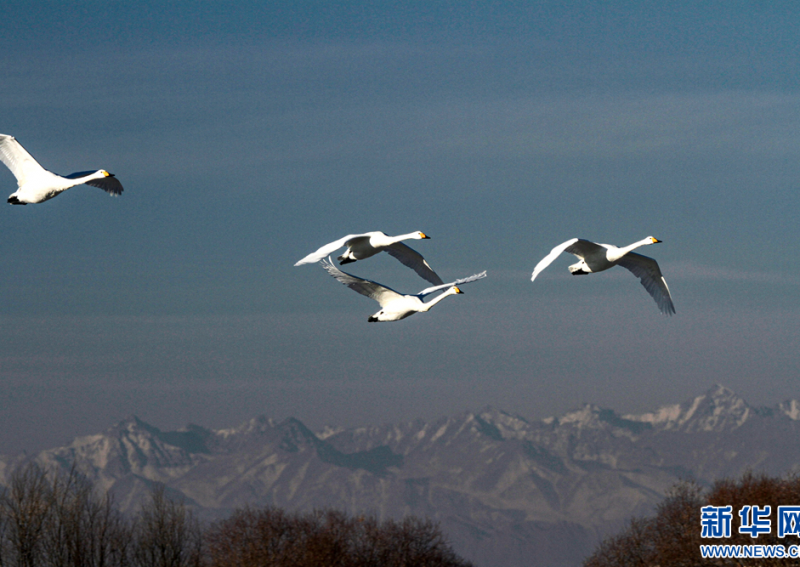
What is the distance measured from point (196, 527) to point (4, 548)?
2978 cm

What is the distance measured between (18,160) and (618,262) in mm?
27797

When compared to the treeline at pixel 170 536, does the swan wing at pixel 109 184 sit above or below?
above

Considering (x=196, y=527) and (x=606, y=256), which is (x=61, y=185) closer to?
(x=606, y=256)

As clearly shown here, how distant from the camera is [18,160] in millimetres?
45719

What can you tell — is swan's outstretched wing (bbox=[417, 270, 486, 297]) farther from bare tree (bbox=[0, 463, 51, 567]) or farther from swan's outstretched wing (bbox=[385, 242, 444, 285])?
bare tree (bbox=[0, 463, 51, 567])

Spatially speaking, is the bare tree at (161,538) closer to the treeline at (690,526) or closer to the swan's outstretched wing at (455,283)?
the treeline at (690,526)

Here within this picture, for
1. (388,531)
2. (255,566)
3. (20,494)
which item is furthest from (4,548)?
(388,531)

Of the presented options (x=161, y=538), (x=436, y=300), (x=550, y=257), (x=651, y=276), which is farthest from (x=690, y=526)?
(x=550, y=257)

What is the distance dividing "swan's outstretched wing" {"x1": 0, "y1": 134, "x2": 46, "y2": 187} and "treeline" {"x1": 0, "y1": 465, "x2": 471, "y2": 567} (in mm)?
64032

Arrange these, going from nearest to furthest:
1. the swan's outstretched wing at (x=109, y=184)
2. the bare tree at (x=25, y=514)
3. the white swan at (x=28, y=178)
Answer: the white swan at (x=28, y=178), the swan's outstretched wing at (x=109, y=184), the bare tree at (x=25, y=514)

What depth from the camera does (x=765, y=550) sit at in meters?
115

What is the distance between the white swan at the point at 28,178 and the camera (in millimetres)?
45500

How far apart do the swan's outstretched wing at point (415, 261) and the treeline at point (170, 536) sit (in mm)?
61229

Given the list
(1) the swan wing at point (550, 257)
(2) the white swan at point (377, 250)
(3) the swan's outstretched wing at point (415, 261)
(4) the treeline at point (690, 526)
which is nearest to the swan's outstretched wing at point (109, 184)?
(2) the white swan at point (377, 250)
